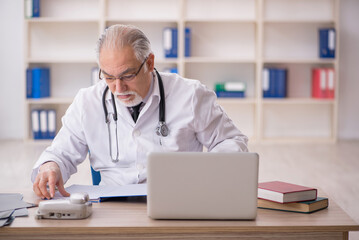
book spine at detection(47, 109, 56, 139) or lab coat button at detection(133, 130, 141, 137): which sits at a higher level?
lab coat button at detection(133, 130, 141, 137)

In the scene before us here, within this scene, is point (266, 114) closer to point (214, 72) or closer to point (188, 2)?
point (214, 72)

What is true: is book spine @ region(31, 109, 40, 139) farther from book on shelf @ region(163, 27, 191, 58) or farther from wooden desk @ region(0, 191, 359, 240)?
wooden desk @ region(0, 191, 359, 240)

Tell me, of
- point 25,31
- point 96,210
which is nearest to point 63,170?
point 96,210

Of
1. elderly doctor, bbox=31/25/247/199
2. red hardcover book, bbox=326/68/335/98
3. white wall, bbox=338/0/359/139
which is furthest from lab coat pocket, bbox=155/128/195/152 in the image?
white wall, bbox=338/0/359/139

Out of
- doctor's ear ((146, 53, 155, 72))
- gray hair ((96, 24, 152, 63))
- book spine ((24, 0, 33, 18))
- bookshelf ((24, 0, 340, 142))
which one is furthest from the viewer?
bookshelf ((24, 0, 340, 142))

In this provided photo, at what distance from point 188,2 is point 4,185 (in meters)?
3.03

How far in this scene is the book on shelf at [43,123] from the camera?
19.0ft

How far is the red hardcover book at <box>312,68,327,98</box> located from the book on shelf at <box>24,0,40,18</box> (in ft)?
9.91

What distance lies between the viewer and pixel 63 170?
6.34 feet

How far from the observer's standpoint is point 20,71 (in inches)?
240

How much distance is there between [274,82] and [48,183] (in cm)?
447

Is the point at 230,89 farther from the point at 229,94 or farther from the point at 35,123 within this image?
the point at 35,123

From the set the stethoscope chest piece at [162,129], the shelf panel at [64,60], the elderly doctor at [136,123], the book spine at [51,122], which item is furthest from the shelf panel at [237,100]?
the stethoscope chest piece at [162,129]

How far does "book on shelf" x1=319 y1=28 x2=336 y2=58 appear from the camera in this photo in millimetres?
5848
